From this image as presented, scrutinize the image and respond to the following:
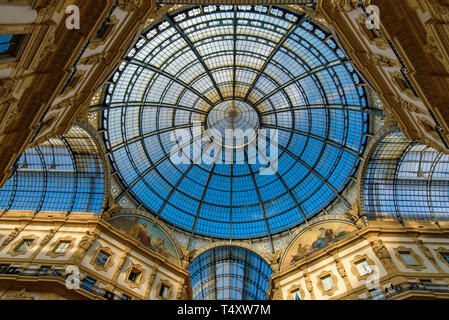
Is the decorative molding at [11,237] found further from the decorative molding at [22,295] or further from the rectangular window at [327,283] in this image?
the rectangular window at [327,283]

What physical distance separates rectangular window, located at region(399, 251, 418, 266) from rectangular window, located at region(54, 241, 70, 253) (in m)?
30.4

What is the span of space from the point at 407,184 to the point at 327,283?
14.3 meters

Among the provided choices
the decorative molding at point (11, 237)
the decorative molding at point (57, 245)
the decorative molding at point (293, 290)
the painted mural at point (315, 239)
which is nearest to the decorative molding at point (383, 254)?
the painted mural at point (315, 239)

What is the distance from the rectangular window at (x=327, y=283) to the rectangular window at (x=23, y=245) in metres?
27.8

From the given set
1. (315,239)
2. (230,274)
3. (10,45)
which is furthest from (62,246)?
(315,239)

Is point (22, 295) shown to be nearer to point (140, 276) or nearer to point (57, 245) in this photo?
point (57, 245)

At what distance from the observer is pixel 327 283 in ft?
87.6

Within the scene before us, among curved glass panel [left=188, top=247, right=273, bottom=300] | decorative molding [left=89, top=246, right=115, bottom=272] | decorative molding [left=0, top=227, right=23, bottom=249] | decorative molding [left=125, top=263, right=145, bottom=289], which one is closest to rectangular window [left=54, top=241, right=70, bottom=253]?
decorative molding [left=89, top=246, right=115, bottom=272]

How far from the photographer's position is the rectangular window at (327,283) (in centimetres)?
2625

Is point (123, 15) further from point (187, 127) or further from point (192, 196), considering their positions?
point (192, 196)

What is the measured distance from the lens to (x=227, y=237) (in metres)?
38.1
